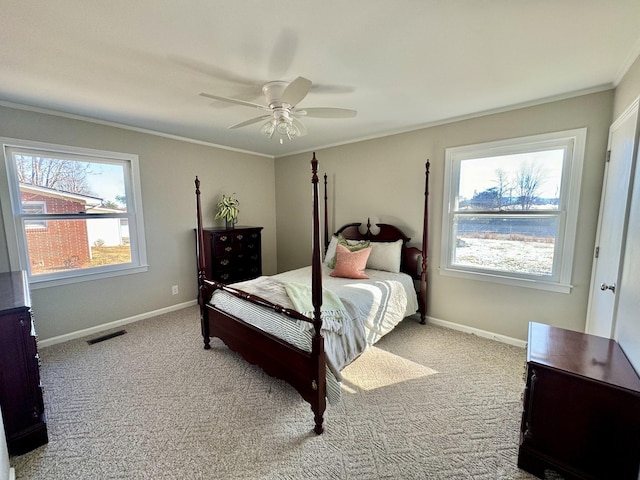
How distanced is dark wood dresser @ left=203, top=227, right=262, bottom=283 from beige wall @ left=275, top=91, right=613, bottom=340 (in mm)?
846

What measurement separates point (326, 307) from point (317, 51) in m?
1.75

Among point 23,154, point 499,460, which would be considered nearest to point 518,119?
point 499,460

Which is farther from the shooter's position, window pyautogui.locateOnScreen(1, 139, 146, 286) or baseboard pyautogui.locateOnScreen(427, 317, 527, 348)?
baseboard pyautogui.locateOnScreen(427, 317, 527, 348)

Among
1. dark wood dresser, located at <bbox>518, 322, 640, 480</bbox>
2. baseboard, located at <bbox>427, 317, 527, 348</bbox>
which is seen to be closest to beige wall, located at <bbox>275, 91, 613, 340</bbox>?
baseboard, located at <bbox>427, 317, 527, 348</bbox>

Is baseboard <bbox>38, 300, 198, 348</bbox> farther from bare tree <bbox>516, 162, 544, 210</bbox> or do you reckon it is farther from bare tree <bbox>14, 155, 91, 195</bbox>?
bare tree <bbox>516, 162, 544, 210</bbox>

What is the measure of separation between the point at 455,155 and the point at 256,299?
2.63m

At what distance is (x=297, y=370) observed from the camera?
186 centimetres

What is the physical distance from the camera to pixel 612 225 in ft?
6.49

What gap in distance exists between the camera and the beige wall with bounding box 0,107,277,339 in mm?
2789

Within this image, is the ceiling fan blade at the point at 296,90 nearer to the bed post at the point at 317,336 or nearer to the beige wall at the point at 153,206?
the bed post at the point at 317,336

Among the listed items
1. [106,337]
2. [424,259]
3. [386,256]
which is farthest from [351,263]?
[106,337]

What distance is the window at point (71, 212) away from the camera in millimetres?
2637

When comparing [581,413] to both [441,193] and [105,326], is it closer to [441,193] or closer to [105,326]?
[441,193]

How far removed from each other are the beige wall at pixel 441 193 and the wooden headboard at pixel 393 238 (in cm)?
10
